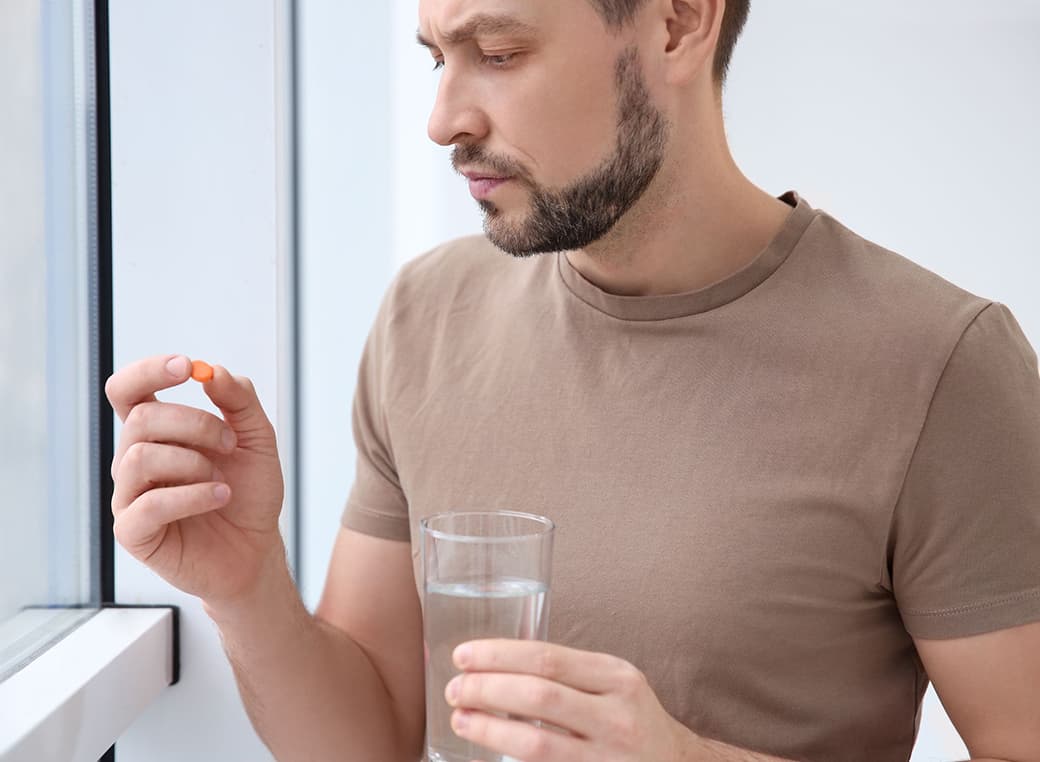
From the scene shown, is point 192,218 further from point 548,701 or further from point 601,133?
point 548,701

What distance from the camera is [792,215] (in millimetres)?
1193

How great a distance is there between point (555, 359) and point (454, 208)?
39.4 inches

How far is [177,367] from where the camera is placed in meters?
0.90

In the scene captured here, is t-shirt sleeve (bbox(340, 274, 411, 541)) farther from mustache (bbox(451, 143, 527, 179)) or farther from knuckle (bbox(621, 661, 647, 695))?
knuckle (bbox(621, 661, 647, 695))

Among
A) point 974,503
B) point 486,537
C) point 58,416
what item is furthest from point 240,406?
point 974,503

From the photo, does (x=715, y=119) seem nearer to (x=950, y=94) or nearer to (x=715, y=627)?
(x=715, y=627)

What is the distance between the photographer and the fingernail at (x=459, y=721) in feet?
2.37

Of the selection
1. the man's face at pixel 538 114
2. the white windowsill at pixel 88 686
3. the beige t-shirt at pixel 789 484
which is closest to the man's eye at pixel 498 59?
the man's face at pixel 538 114

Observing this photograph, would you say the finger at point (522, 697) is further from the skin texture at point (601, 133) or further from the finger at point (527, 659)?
the skin texture at point (601, 133)

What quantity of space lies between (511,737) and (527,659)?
5 cm

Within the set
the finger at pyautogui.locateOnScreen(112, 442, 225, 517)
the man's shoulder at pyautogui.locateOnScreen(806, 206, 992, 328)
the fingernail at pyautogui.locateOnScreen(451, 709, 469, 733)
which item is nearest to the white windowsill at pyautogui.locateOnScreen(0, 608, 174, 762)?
the finger at pyautogui.locateOnScreen(112, 442, 225, 517)

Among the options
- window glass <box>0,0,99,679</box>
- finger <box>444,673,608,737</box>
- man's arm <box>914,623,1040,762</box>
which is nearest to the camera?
finger <box>444,673,608,737</box>

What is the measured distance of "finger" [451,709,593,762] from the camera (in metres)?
0.71

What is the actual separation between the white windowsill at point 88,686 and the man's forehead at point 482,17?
2.52 ft
